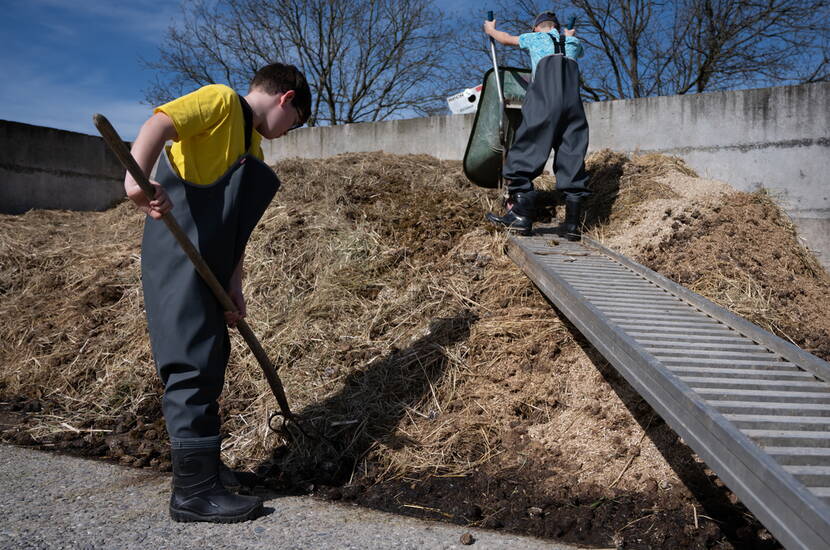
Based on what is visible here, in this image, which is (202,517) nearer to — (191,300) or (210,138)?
(191,300)

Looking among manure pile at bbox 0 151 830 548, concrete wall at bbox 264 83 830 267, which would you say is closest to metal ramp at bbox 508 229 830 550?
manure pile at bbox 0 151 830 548

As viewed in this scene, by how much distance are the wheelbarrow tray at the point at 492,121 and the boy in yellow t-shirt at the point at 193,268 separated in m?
2.77

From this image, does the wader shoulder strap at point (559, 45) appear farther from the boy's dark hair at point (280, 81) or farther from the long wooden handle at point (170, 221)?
the long wooden handle at point (170, 221)

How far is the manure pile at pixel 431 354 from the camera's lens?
2459 mm

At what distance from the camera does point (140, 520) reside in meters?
2.05

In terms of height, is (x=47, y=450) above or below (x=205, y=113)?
below

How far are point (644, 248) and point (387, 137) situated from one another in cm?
374

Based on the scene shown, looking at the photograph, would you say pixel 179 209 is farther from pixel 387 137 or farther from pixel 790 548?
pixel 387 137

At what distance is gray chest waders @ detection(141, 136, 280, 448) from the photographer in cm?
209

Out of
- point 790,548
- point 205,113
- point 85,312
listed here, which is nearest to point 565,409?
point 790,548

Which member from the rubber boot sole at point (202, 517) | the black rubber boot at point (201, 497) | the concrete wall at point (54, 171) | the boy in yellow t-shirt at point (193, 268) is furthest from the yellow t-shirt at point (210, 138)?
the concrete wall at point (54, 171)

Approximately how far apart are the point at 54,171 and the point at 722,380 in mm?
7372

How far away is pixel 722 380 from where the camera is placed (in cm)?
212

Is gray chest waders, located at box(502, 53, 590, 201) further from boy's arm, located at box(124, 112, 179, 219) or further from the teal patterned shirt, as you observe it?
boy's arm, located at box(124, 112, 179, 219)
